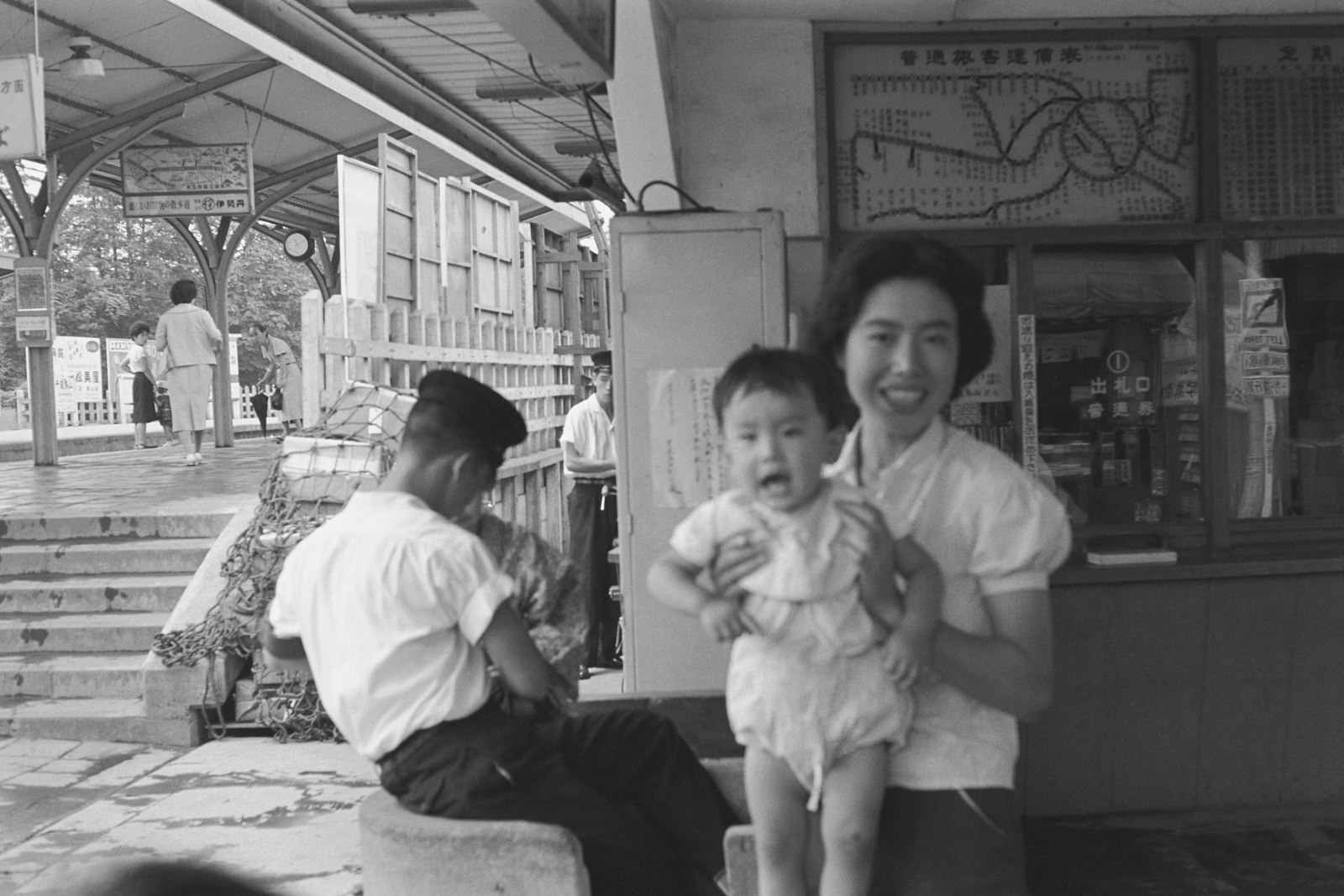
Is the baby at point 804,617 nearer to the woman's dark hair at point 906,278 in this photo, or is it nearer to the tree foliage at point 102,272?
the woman's dark hair at point 906,278

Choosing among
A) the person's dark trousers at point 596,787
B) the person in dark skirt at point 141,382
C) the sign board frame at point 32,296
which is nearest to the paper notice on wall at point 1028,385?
the person's dark trousers at point 596,787

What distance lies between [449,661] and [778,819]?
0.87m

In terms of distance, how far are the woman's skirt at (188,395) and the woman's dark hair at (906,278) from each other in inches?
508

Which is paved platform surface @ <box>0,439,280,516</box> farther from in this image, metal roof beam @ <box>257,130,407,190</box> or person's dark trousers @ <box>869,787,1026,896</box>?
person's dark trousers @ <box>869,787,1026,896</box>

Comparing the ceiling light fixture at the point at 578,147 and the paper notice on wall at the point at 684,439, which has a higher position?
the ceiling light fixture at the point at 578,147

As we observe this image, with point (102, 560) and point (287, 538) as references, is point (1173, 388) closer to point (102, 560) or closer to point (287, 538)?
point (287, 538)

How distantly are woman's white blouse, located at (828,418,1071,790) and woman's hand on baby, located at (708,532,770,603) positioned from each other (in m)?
0.17

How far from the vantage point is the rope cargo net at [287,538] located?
23.8ft

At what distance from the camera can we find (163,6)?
33.0 feet

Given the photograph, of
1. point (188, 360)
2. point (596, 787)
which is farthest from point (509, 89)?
point (188, 360)

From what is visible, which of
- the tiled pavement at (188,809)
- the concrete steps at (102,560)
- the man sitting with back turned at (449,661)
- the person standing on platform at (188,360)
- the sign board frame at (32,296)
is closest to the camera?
the man sitting with back turned at (449,661)

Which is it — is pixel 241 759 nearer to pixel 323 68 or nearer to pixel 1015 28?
pixel 323 68

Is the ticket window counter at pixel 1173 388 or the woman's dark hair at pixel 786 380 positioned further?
the ticket window counter at pixel 1173 388

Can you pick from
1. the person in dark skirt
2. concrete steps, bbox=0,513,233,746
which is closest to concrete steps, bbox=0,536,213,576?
concrete steps, bbox=0,513,233,746
